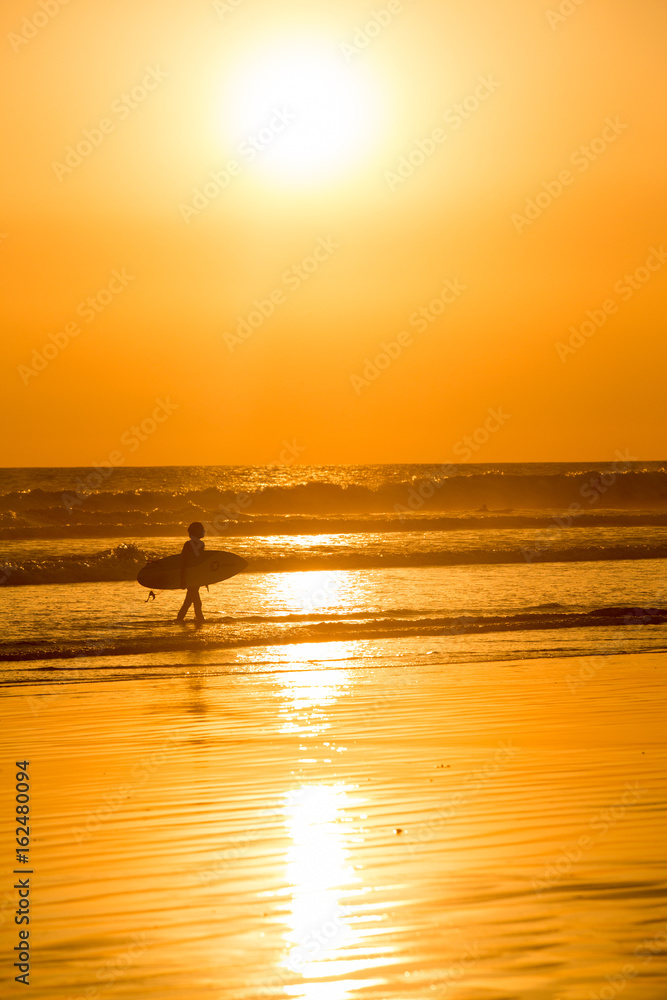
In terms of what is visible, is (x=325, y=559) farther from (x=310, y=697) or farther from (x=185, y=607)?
(x=310, y=697)

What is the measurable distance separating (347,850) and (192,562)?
13.3 meters

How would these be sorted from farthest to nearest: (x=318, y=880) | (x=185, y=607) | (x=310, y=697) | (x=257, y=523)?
1. (x=257, y=523)
2. (x=185, y=607)
3. (x=310, y=697)
4. (x=318, y=880)

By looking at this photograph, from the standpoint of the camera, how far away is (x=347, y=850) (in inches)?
221

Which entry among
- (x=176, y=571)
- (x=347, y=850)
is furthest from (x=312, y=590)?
(x=347, y=850)

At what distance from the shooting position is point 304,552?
31.6m

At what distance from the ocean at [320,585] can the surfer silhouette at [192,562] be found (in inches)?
15.6

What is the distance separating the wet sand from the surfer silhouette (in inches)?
300

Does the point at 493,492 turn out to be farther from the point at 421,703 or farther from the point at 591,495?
the point at 421,703

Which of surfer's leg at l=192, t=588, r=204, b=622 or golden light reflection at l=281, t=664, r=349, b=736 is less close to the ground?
surfer's leg at l=192, t=588, r=204, b=622

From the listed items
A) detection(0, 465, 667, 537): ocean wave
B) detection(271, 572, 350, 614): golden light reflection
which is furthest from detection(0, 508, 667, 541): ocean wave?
detection(271, 572, 350, 614): golden light reflection

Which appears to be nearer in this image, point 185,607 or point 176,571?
point 185,607

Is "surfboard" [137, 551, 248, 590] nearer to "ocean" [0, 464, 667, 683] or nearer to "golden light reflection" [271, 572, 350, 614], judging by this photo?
"ocean" [0, 464, 667, 683]

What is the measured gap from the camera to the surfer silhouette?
17.7m

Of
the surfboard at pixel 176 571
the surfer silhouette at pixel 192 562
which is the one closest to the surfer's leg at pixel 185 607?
the surfer silhouette at pixel 192 562
